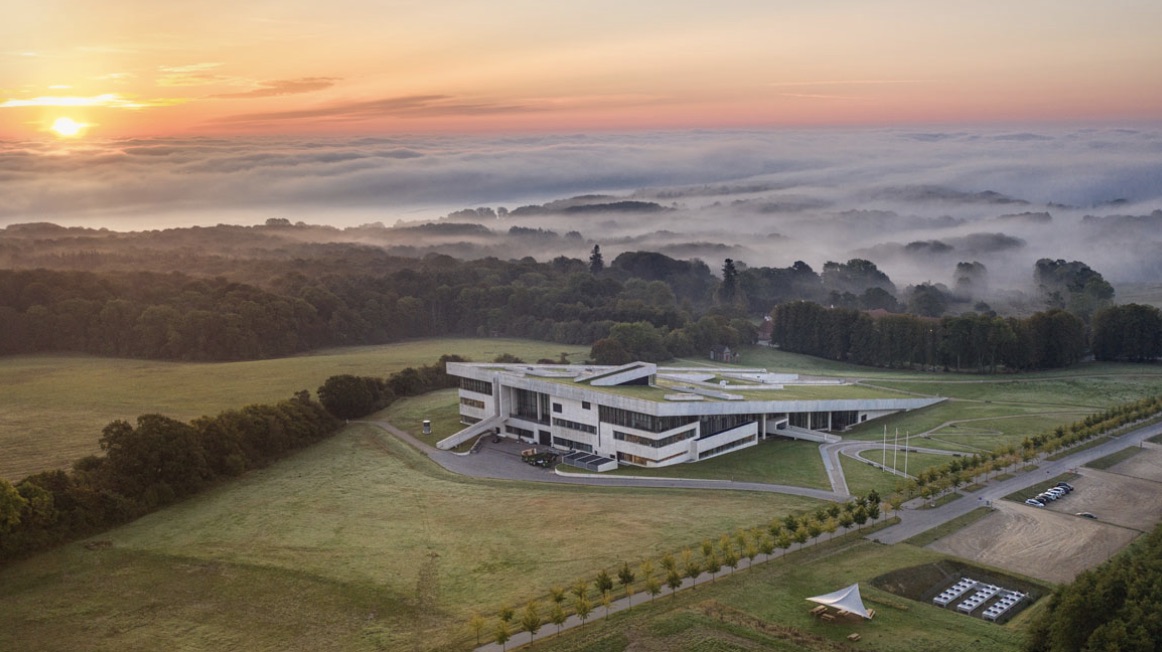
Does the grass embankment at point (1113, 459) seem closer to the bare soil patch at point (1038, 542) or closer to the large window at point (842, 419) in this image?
the bare soil patch at point (1038, 542)

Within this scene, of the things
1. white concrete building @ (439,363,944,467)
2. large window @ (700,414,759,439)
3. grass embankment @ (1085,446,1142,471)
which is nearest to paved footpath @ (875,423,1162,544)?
grass embankment @ (1085,446,1142,471)

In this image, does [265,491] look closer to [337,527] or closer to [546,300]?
[337,527]

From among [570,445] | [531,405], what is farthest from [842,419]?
[531,405]

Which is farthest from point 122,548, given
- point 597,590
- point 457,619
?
point 597,590

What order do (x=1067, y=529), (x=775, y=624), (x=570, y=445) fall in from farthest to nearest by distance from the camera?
(x=570, y=445) → (x=1067, y=529) → (x=775, y=624)

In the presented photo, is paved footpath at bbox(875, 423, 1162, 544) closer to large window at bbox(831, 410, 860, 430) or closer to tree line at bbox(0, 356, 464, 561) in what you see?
large window at bbox(831, 410, 860, 430)

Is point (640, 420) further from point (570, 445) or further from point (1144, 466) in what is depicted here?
point (1144, 466)

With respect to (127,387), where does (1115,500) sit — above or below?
below
